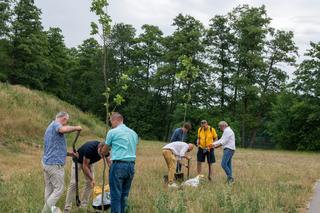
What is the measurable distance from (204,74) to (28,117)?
101 ft

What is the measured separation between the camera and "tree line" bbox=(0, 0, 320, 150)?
167 ft

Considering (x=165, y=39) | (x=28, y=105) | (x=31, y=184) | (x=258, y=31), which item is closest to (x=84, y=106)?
(x=165, y=39)

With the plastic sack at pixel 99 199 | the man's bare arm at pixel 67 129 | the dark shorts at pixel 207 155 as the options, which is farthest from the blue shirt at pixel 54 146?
the dark shorts at pixel 207 155

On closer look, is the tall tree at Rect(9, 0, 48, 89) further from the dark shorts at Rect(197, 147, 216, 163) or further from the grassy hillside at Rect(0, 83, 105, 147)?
the dark shorts at Rect(197, 147, 216, 163)

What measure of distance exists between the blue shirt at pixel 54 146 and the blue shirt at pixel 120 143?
95 cm

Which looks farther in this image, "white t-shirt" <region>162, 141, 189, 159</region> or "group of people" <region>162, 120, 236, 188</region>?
"white t-shirt" <region>162, 141, 189, 159</region>

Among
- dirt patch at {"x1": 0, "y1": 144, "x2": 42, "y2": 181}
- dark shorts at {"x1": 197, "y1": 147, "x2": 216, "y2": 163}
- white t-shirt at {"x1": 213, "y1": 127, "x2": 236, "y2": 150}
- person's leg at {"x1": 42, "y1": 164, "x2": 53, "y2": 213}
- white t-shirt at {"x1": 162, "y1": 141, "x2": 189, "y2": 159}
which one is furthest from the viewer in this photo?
dirt patch at {"x1": 0, "y1": 144, "x2": 42, "y2": 181}

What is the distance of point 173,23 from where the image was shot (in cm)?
5534

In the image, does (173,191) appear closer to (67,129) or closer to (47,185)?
(47,185)

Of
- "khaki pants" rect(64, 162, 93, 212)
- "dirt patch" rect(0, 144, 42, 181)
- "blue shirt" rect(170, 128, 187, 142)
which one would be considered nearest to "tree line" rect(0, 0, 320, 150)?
"dirt patch" rect(0, 144, 42, 181)

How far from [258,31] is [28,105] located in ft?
96.7

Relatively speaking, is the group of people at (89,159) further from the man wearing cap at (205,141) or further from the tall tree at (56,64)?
the tall tree at (56,64)

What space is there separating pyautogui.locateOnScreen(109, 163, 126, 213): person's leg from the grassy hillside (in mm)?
15198

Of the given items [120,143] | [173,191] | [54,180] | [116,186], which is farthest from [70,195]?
[173,191]
